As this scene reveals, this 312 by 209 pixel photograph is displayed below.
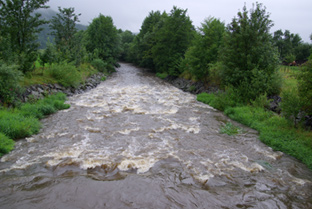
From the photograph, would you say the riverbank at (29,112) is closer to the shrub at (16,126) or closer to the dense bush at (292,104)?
the shrub at (16,126)

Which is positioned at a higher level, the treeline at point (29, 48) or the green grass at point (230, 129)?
the treeline at point (29, 48)

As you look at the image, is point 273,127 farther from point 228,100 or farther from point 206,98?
point 206,98

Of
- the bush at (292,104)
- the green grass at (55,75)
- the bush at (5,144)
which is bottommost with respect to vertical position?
the bush at (5,144)

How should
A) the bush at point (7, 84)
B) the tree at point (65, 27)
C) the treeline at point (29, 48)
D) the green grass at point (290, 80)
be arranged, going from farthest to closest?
1. the tree at point (65, 27)
2. the treeline at point (29, 48)
3. the bush at point (7, 84)
4. the green grass at point (290, 80)

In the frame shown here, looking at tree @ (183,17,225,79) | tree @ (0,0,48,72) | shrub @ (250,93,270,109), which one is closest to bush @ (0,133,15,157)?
tree @ (0,0,48,72)

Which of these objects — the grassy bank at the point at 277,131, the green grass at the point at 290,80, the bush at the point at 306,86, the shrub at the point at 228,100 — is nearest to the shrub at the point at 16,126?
the grassy bank at the point at 277,131

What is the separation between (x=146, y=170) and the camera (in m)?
6.72

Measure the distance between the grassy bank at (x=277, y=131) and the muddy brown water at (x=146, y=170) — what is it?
1.37 feet

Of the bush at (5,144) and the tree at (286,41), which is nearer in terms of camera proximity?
the bush at (5,144)

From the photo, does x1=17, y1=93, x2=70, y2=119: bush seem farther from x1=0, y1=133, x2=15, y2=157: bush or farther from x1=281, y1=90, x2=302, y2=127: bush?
x1=281, y1=90, x2=302, y2=127: bush

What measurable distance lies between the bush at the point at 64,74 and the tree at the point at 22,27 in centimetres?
243

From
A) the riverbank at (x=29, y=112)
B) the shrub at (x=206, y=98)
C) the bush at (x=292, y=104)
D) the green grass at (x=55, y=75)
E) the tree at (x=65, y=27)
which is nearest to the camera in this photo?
the riverbank at (x=29, y=112)

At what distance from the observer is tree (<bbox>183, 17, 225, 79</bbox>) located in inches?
828

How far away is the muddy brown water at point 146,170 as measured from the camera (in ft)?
17.6
